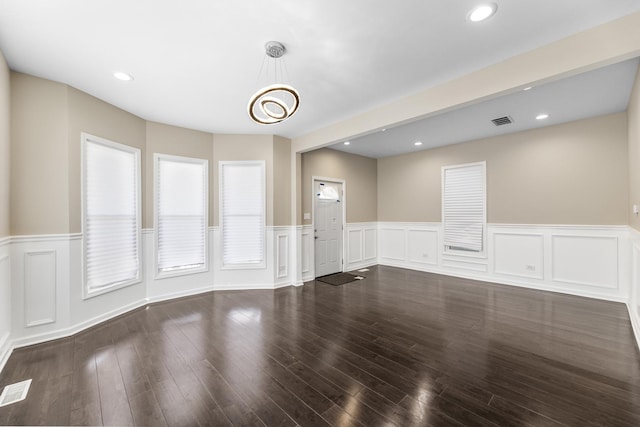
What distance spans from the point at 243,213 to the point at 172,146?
62.2 inches

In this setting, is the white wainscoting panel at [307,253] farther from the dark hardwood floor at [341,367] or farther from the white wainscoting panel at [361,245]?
the dark hardwood floor at [341,367]

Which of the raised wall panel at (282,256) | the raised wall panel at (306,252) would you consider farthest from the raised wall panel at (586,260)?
the raised wall panel at (282,256)

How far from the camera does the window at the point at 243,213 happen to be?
4.76 meters

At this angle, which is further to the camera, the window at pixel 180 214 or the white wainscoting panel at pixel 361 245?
the white wainscoting panel at pixel 361 245

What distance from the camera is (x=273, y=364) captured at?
240cm


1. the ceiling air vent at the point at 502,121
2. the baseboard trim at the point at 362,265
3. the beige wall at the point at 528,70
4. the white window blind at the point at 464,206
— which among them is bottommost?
the baseboard trim at the point at 362,265

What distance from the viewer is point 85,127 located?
3.19 m

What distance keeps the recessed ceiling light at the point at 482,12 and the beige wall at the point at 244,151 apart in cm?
348

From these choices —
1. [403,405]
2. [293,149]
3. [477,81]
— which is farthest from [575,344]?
[293,149]

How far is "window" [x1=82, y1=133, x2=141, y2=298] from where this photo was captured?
3258 mm

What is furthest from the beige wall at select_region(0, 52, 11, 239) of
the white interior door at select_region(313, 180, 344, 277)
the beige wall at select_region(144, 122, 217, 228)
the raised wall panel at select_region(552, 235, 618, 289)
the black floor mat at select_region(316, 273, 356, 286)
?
the raised wall panel at select_region(552, 235, 618, 289)

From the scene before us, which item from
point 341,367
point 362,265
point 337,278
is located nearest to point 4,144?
point 341,367

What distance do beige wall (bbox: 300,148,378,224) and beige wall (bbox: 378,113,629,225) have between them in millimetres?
1383

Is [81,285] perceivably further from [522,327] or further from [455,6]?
[522,327]
